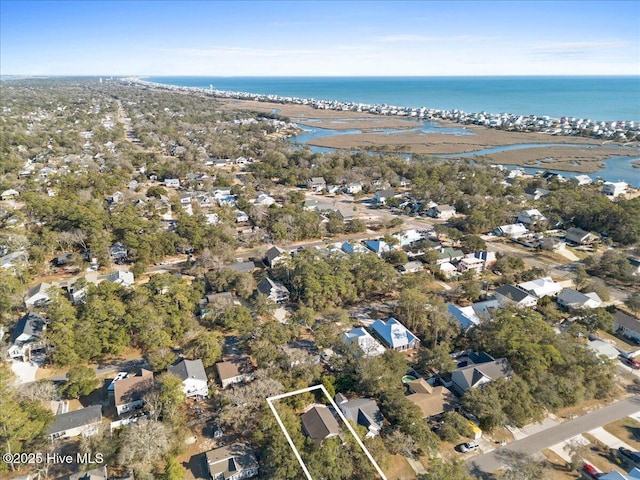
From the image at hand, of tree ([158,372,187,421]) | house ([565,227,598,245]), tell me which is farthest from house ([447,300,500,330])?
house ([565,227,598,245])

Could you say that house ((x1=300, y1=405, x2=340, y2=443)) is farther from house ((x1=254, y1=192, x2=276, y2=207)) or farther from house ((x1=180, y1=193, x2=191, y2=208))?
house ((x1=180, y1=193, x2=191, y2=208))

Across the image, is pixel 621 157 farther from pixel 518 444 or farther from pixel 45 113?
pixel 45 113

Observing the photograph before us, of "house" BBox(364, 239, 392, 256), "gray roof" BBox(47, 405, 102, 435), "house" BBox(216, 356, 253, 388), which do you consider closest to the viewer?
"gray roof" BBox(47, 405, 102, 435)

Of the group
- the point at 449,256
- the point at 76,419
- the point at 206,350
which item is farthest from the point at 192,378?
the point at 449,256

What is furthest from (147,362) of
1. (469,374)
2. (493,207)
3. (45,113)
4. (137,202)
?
(45,113)

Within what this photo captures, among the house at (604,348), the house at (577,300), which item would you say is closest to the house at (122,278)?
the house at (604,348)

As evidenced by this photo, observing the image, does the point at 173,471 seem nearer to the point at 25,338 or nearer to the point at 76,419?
→ the point at 76,419
